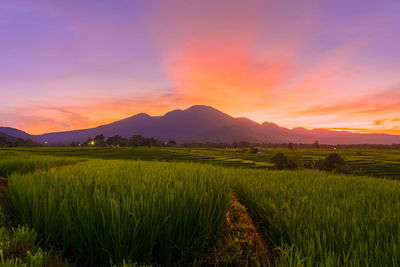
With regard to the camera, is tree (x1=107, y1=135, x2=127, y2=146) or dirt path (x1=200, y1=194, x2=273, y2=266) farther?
tree (x1=107, y1=135, x2=127, y2=146)

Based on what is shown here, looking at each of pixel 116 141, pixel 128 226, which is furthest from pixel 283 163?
pixel 116 141

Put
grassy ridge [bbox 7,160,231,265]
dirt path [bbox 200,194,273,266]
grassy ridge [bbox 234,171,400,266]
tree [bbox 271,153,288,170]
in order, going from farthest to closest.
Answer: tree [bbox 271,153,288,170]
dirt path [bbox 200,194,273,266]
grassy ridge [bbox 7,160,231,265]
grassy ridge [bbox 234,171,400,266]

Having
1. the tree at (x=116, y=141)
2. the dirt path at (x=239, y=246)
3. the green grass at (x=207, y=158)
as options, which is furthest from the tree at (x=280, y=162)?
the tree at (x=116, y=141)

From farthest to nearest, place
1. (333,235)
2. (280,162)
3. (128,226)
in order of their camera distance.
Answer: (280,162), (333,235), (128,226)

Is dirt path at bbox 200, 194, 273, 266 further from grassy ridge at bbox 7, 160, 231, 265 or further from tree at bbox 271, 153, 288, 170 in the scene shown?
tree at bbox 271, 153, 288, 170

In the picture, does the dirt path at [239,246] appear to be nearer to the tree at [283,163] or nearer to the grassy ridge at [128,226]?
the grassy ridge at [128,226]

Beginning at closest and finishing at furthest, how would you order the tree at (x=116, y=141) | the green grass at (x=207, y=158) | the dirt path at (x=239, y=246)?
the dirt path at (x=239, y=246) → the green grass at (x=207, y=158) → the tree at (x=116, y=141)

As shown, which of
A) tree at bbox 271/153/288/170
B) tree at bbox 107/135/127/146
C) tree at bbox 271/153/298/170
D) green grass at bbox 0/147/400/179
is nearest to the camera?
green grass at bbox 0/147/400/179

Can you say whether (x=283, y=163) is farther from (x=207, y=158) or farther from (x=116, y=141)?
(x=116, y=141)

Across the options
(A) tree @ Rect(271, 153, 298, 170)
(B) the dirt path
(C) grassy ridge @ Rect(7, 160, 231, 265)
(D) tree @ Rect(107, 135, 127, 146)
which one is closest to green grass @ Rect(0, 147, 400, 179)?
(A) tree @ Rect(271, 153, 298, 170)

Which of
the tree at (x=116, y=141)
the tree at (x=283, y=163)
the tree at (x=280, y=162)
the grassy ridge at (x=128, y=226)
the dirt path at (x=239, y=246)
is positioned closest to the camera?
the grassy ridge at (x=128, y=226)

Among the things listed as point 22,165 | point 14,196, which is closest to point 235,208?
point 14,196

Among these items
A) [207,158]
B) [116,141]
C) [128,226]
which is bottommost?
[207,158]

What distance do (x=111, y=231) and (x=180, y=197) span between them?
2.95 feet
